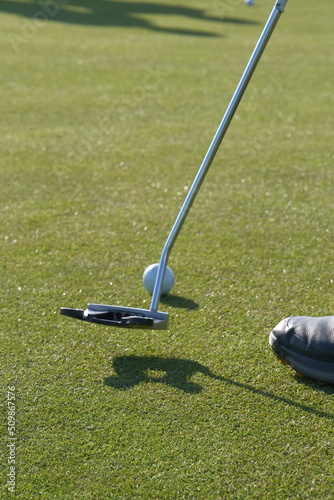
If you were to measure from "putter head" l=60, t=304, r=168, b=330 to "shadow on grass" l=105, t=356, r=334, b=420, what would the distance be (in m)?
0.14

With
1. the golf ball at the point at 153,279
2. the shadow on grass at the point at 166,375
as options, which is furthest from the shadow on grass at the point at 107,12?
the shadow on grass at the point at 166,375

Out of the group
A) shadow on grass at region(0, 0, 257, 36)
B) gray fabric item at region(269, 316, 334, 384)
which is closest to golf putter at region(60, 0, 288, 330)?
gray fabric item at region(269, 316, 334, 384)

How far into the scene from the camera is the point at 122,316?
108 inches

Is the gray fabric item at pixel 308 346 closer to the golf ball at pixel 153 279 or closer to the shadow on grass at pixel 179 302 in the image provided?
the shadow on grass at pixel 179 302

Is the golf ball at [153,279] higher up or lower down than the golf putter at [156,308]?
lower down

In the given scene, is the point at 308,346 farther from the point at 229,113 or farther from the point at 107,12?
the point at 107,12

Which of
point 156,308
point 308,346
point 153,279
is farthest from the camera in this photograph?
point 153,279

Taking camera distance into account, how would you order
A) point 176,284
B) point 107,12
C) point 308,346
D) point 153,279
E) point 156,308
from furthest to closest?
1. point 107,12
2. point 176,284
3. point 153,279
4. point 156,308
5. point 308,346

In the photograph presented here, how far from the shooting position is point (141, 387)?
2.47 meters

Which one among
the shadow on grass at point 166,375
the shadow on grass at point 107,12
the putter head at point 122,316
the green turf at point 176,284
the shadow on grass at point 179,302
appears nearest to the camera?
the green turf at point 176,284

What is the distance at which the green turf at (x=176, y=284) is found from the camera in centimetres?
212

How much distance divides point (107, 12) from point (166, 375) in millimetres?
14048

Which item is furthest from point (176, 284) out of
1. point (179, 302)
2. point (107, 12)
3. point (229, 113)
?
point (107, 12)

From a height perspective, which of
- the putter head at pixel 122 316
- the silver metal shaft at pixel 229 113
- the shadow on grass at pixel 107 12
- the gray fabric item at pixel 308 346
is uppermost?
the silver metal shaft at pixel 229 113
